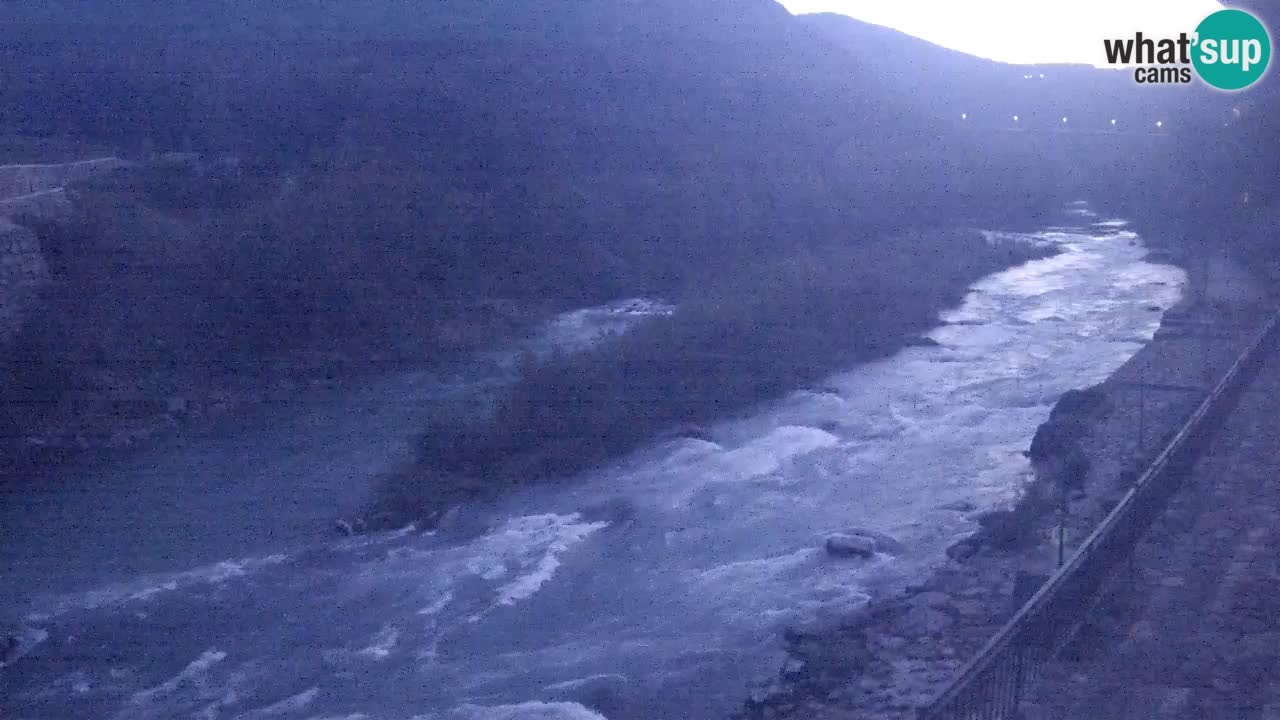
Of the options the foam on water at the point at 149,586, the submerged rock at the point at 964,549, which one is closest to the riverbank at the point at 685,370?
the foam on water at the point at 149,586

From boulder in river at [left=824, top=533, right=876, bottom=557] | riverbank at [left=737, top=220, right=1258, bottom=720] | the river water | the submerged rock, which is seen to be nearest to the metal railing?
riverbank at [left=737, top=220, right=1258, bottom=720]

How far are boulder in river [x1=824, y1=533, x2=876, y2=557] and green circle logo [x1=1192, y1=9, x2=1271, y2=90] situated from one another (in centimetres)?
252

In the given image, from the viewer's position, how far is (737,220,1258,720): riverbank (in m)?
2.95

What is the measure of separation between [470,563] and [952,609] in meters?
1.78

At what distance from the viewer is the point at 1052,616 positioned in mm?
2371

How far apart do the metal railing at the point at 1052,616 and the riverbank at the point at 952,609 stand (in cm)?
16

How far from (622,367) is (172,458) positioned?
260 centimetres

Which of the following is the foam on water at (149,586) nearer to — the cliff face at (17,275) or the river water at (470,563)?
the river water at (470,563)

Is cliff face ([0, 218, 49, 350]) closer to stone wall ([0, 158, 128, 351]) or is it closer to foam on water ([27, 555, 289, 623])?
stone wall ([0, 158, 128, 351])

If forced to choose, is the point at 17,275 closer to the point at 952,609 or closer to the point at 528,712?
the point at 528,712

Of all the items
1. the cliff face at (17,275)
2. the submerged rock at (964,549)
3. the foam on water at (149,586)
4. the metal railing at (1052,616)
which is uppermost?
the cliff face at (17,275)

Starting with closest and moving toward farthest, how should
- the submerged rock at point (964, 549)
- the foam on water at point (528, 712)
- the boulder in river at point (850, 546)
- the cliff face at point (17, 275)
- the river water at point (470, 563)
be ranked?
the foam on water at point (528, 712) < the river water at point (470, 563) < the submerged rock at point (964, 549) < the boulder in river at point (850, 546) < the cliff face at point (17, 275)

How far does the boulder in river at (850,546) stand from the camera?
4062 mm

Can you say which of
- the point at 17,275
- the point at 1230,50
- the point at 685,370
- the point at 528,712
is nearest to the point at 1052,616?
the point at 528,712
